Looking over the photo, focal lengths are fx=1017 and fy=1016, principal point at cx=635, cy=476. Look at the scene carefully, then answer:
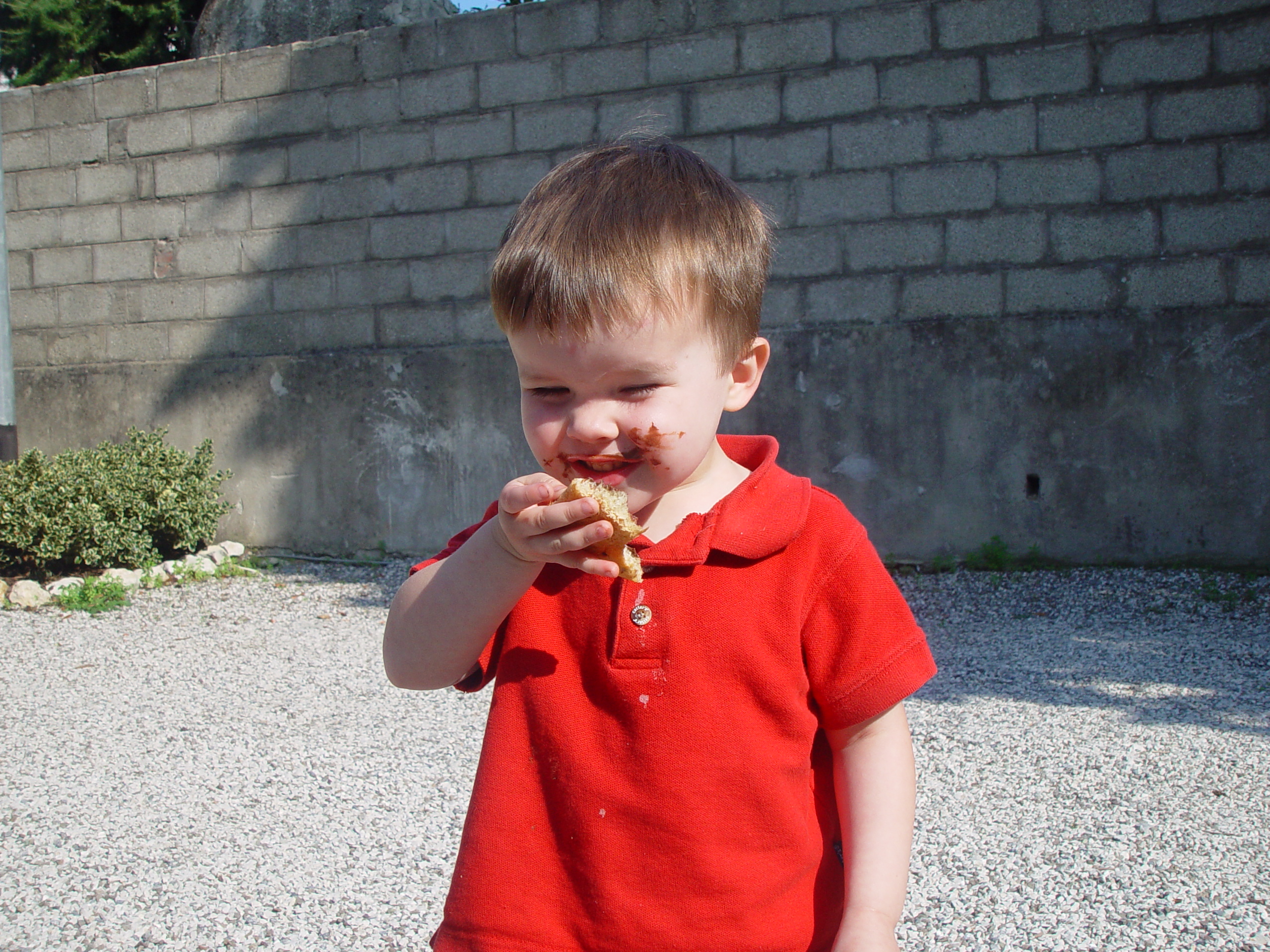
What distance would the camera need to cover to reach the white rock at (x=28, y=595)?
5.37m

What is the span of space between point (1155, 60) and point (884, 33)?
1306mm

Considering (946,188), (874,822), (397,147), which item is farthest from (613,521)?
(397,147)

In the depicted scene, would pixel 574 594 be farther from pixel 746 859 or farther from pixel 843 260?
pixel 843 260

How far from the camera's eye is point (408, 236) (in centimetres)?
612

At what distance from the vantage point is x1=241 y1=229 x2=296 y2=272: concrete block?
21.0ft

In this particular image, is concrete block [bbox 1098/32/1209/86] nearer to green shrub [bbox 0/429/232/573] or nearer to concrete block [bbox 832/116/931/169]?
concrete block [bbox 832/116/931/169]

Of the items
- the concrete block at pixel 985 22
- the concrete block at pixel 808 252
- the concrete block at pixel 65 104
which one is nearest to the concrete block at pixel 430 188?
the concrete block at pixel 808 252

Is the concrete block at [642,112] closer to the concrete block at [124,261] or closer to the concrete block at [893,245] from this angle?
the concrete block at [893,245]

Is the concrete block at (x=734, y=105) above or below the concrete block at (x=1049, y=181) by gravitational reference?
above

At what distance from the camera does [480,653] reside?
1.19 meters

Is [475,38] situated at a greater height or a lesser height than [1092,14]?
greater

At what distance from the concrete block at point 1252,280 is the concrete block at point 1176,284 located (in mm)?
71

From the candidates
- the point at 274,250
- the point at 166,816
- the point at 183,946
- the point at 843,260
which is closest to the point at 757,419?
the point at 843,260

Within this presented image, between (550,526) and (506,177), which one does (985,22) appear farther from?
(550,526)
